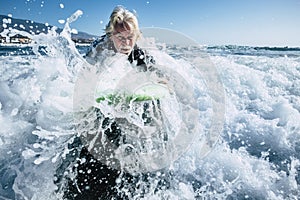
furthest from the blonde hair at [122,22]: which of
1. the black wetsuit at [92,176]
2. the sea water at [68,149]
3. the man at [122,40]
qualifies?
the black wetsuit at [92,176]

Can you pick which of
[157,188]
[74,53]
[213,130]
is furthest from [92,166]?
[213,130]

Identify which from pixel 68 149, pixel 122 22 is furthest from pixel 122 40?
pixel 68 149

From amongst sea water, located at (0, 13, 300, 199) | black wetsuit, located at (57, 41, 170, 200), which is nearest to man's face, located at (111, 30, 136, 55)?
sea water, located at (0, 13, 300, 199)

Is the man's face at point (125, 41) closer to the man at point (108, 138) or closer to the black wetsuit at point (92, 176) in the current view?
the man at point (108, 138)

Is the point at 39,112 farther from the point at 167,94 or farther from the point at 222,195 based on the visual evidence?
the point at 222,195

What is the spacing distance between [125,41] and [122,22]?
19cm

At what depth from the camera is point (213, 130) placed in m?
5.91

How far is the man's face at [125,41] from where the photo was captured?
3147 millimetres

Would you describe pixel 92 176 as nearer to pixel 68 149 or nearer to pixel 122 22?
pixel 68 149

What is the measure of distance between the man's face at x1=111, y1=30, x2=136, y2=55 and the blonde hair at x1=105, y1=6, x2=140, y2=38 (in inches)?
1.7

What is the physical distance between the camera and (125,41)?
3.16 metres

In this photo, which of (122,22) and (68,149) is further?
(122,22)

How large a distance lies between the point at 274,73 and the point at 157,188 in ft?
31.5

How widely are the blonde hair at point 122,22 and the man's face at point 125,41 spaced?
0.04 meters
